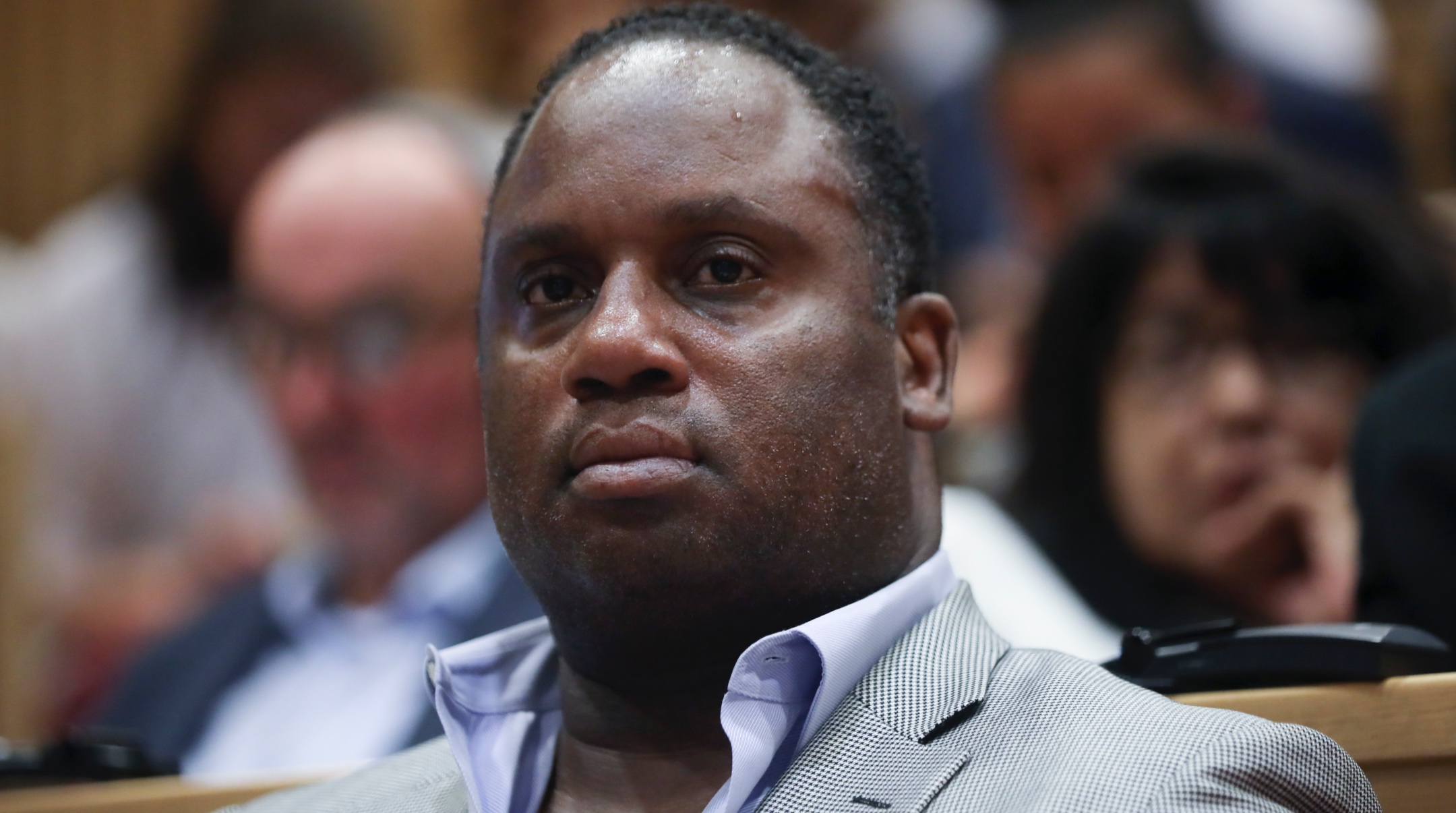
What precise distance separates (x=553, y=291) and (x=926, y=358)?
43 cm

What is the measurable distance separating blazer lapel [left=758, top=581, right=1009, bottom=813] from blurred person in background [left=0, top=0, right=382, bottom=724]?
2.85m

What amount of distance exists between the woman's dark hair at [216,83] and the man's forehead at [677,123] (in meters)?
2.73

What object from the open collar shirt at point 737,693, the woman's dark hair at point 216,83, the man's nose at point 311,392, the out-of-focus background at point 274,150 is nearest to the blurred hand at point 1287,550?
the out-of-focus background at point 274,150

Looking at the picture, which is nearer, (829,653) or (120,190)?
(829,653)

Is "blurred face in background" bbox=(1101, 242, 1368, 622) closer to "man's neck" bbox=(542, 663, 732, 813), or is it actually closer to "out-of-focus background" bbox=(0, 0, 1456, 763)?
"out-of-focus background" bbox=(0, 0, 1456, 763)

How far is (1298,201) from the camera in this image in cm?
268

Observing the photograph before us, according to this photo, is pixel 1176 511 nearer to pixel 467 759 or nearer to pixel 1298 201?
pixel 1298 201

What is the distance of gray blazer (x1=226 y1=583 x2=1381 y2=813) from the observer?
127cm

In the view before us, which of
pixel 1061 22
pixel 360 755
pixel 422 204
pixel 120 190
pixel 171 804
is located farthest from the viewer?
pixel 120 190

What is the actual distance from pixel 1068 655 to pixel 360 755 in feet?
5.42

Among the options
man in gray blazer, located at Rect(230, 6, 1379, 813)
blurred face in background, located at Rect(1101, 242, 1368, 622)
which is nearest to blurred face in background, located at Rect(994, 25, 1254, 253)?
blurred face in background, located at Rect(1101, 242, 1368, 622)

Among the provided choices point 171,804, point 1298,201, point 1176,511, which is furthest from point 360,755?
point 1298,201

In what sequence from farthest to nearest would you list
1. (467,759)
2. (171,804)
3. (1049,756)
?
(171,804) < (467,759) < (1049,756)

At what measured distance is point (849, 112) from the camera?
5.75 ft
